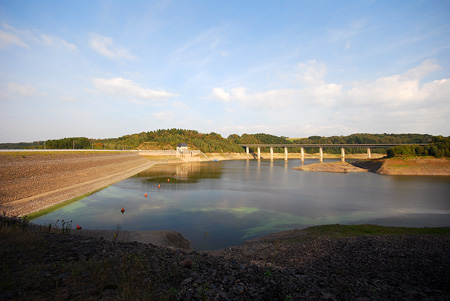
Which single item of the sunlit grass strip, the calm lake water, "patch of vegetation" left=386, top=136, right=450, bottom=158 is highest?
"patch of vegetation" left=386, top=136, right=450, bottom=158

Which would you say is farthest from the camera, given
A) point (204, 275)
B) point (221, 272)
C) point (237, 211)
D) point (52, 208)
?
point (237, 211)

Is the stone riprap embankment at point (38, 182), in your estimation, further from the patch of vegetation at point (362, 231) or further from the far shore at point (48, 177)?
the patch of vegetation at point (362, 231)

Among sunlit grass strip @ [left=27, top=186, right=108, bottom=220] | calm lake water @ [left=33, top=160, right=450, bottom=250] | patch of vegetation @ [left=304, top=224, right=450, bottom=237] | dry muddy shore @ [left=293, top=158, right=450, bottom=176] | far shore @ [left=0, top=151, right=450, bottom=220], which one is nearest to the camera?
patch of vegetation @ [left=304, top=224, right=450, bottom=237]

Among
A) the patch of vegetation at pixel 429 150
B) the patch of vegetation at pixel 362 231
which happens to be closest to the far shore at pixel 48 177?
the patch of vegetation at pixel 429 150

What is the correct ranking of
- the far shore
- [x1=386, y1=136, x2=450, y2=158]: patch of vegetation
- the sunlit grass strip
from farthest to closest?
1. [x1=386, y1=136, x2=450, y2=158]: patch of vegetation
2. the far shore
3. the sunlit grass strip

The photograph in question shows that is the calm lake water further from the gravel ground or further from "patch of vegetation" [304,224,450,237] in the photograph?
the gravel ground

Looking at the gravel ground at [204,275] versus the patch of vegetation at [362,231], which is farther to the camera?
the patch of vegetation at [362,231]

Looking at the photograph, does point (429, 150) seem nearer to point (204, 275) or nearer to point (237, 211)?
point (237, 211)

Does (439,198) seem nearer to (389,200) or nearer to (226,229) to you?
(389,200)

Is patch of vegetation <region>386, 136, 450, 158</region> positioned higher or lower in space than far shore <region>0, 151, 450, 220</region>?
higher

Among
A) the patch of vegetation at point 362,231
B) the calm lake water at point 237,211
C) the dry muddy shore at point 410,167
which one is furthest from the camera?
the dry muddy shore at point 410,167

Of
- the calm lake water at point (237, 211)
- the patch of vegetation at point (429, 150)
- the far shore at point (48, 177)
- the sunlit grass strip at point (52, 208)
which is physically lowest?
the calm lake water at point (237, 211)

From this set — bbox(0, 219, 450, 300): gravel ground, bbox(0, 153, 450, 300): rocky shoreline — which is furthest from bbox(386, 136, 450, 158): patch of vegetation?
bbox(0, 219, 450, 300): gravel ground

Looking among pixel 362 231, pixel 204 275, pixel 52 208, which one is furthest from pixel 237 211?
pixel 52 208
